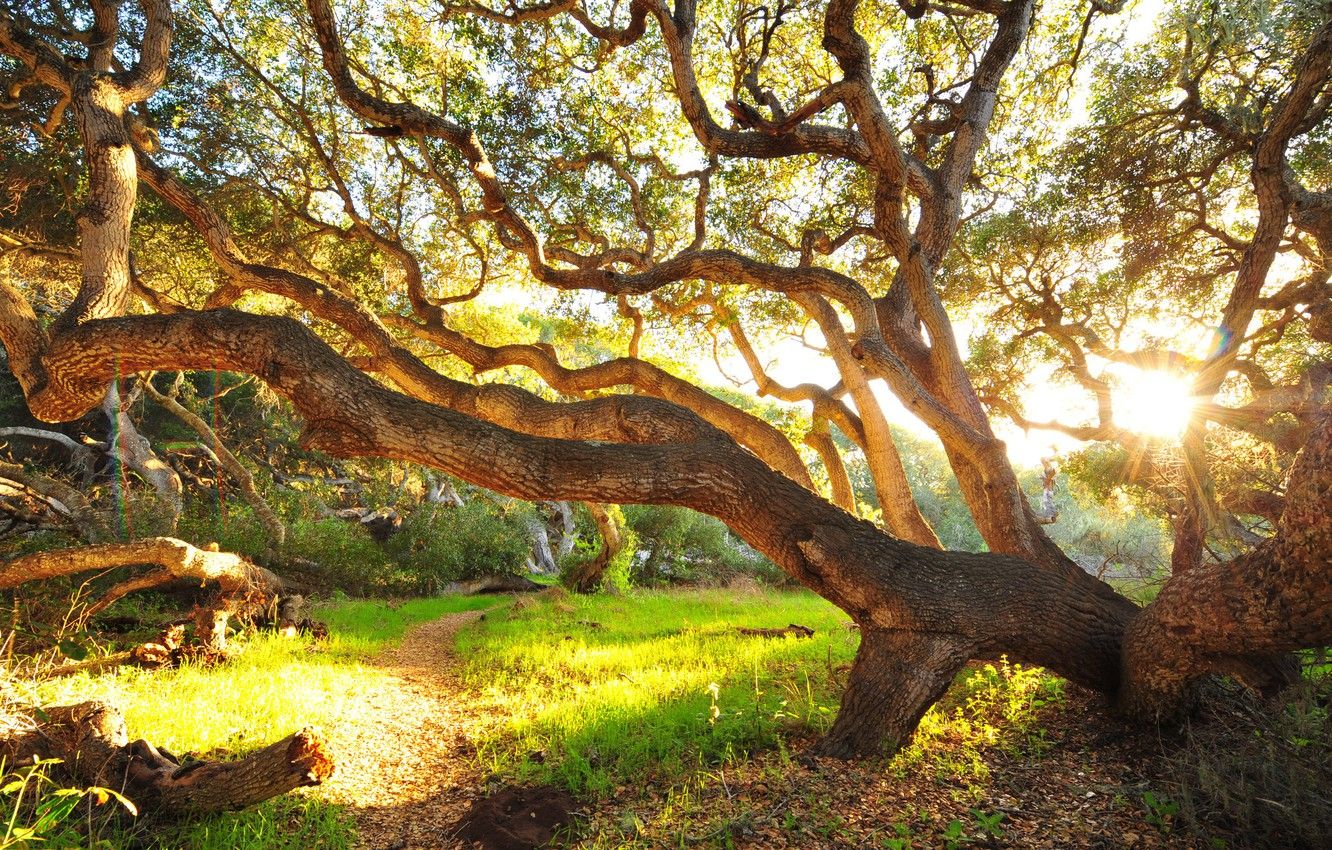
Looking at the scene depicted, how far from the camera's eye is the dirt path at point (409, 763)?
330 centimetres

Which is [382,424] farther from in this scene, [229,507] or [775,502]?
[229,507]

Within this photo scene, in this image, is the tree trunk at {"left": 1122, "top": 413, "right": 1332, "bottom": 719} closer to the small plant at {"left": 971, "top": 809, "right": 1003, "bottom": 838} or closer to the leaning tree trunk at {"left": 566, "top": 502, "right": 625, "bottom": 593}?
the small plant at {"left": 971, "top": 809, "right": 1003, "bottom": 838}

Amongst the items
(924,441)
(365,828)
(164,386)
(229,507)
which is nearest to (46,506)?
(229,507)

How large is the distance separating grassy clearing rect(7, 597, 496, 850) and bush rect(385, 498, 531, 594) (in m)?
8.47

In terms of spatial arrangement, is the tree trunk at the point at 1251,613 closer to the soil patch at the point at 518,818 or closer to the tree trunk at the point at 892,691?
the tree trunk at the point at 892,691

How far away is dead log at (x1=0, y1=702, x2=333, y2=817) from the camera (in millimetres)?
2908

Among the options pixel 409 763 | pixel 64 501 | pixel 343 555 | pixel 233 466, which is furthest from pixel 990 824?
pixel 343 555

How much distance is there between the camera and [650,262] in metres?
9.08

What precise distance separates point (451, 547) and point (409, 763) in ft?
41.5

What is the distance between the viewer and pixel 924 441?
4009 centimetres

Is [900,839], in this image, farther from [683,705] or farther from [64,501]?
[64,501]

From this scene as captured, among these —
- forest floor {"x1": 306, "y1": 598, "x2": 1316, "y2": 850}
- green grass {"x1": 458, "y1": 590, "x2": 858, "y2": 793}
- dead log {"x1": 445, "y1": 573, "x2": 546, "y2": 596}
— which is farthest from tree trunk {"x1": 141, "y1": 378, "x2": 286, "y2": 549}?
forest floor {"x1": 306, "y1": 598, "x2": 1316, "y2": 850}

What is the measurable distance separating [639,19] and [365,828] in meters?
7.70

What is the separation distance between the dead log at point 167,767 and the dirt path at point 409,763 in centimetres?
63
